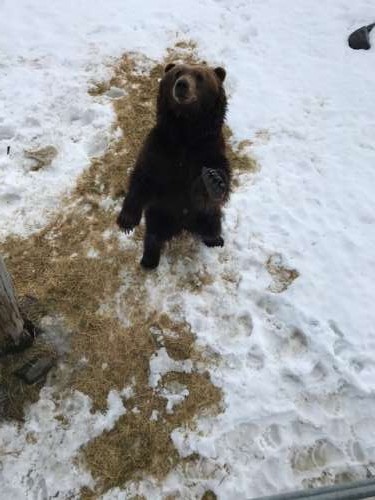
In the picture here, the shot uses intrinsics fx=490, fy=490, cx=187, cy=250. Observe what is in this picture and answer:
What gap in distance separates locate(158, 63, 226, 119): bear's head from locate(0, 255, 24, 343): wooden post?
5.20ft

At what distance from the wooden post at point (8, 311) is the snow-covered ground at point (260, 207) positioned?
1.88 ft

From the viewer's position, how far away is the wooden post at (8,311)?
3.32 metres

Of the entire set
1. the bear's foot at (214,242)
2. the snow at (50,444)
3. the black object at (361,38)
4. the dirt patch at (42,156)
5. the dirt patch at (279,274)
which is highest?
the black object at (361,38)

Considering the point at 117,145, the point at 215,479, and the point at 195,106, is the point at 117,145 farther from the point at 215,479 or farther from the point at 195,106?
the point at 215,479

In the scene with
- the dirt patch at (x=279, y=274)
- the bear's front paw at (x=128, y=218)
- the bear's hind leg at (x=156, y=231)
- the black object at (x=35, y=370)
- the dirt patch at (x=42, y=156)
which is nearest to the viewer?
the black object at (x=35, y=370)

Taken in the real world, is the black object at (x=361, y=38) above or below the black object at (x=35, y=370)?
above

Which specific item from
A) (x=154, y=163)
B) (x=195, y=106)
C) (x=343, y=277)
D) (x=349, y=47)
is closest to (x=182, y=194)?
(x=154, y=163)

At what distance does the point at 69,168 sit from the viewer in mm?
5285

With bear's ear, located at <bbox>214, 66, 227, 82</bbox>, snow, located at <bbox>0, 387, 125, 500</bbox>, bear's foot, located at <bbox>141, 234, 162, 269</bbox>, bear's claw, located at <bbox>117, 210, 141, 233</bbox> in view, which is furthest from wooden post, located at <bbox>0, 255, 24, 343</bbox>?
bear's ear, located at <bbox>214, 66, 227, 82</bbox>

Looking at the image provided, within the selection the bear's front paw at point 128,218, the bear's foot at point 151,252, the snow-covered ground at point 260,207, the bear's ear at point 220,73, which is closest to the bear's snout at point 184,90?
the bear's ear at point 220,73

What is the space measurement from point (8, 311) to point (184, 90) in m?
1.97

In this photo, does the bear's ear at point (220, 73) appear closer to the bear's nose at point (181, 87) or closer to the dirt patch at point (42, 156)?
the bear's nose at point (181, 87)

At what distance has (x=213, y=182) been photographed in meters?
3.58

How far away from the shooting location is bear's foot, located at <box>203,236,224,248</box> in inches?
180
